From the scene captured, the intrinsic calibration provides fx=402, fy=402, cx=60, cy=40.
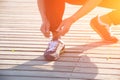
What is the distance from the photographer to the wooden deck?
8.61 ft

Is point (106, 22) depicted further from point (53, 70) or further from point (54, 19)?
point (53, 70)

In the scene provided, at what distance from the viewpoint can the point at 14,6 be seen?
15.4 ft

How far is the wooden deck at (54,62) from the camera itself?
2.62 m

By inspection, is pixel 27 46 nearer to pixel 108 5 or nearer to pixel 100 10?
pixel 108 5

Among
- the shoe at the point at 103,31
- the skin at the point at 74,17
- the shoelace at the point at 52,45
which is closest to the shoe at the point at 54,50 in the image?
the shoelace at the point at 52,45

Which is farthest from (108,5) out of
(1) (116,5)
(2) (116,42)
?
(2) (116,42)

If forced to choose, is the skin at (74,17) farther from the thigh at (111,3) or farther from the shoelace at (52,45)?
the thigh at (111,3)

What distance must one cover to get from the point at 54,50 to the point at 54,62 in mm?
153

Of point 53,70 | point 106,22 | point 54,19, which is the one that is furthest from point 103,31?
point 53,70

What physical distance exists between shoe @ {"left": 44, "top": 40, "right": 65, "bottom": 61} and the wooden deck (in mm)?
43

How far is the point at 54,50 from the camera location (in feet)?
9.87

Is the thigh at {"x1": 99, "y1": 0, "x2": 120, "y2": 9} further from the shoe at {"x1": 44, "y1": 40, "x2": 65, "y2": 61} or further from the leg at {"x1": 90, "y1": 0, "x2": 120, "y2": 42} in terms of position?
the shoe at {"x1": 44, "y1": 40, "x2": 65, "y2": 61}

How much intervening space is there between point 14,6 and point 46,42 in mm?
1496

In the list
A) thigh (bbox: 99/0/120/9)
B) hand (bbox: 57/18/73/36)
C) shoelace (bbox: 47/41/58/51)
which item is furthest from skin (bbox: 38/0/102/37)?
thigh (bbox: 99/0/120/9)
